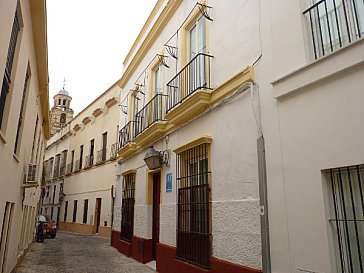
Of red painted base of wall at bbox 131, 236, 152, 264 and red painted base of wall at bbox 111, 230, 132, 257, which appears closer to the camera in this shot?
red painted base of wall at bbox 131, 236, 152, 264

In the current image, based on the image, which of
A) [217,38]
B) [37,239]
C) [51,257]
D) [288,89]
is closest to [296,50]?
[288,89]

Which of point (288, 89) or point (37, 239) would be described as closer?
point (288, 89)

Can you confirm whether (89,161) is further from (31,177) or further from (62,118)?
(62,118)

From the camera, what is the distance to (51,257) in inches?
401

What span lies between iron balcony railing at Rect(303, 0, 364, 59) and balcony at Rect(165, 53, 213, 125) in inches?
89.6

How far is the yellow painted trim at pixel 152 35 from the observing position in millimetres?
8291

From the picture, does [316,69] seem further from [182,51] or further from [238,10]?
[182,51]

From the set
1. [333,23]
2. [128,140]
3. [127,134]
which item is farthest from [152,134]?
[333,23]

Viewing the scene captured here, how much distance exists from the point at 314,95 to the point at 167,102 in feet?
15.1

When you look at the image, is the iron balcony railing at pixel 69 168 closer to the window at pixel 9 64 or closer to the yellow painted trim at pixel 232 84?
the window at pixel 9 64

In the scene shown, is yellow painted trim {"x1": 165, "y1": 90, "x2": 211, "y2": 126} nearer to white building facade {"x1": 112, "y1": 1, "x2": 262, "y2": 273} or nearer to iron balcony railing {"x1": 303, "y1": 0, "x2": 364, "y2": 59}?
white building facade {"x1": 112, "y1": 1, "x2": 262, "y2": 273}

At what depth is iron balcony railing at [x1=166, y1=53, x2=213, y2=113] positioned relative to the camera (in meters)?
6.13

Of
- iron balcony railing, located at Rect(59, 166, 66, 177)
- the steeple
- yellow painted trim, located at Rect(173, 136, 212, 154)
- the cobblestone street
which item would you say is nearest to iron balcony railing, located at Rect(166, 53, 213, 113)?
yellow painted trim, located at Rect(173, 136, 212, 154)

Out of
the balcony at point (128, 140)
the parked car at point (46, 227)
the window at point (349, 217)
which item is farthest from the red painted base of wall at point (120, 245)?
the window at point (349, 217)
